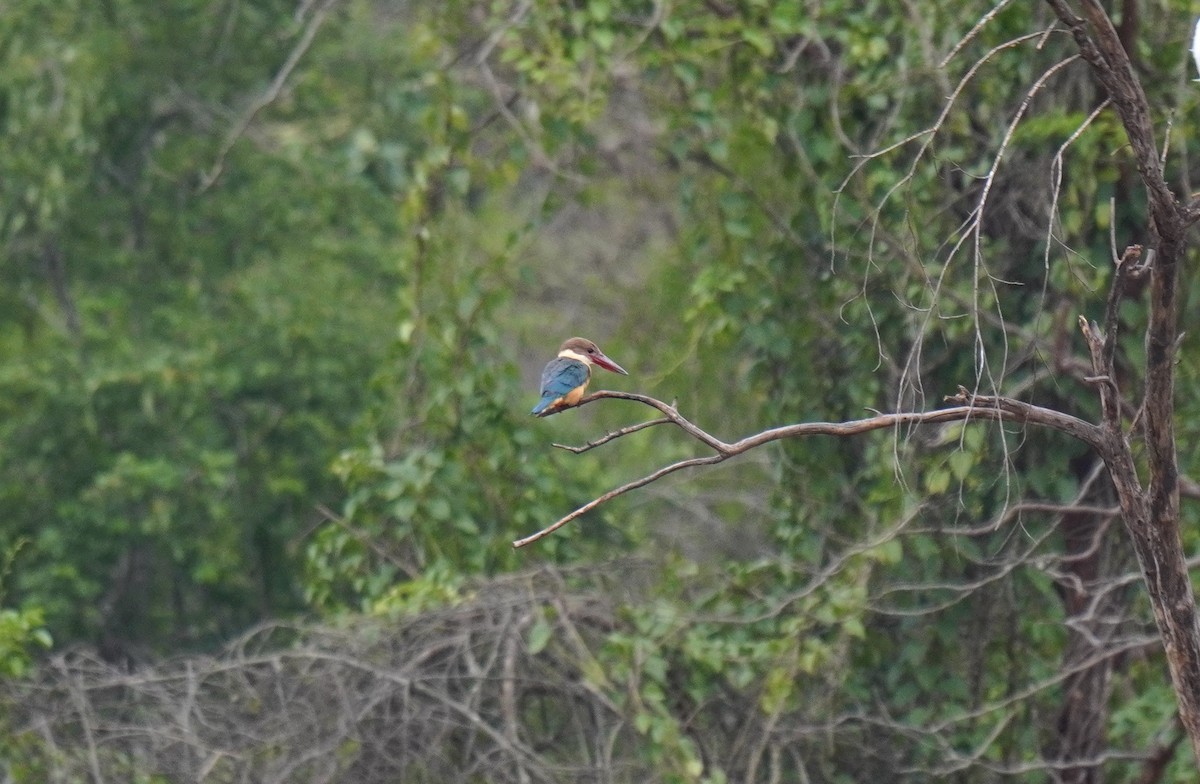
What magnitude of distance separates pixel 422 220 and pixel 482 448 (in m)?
0.82

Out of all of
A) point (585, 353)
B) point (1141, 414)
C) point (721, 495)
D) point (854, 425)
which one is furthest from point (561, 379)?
point (721, 495)

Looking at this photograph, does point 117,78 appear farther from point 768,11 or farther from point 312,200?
point 768,11

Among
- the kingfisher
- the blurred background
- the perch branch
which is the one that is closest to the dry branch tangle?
the perch branch

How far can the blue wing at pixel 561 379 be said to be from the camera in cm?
381

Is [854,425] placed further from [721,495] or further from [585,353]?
[721,495]

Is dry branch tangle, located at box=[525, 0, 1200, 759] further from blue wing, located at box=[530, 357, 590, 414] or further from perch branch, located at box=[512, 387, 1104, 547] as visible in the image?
blue wing, located at box=[530, 357, 590, 414]

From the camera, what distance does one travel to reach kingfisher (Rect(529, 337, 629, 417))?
3.80m

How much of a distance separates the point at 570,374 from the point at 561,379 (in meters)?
0.03

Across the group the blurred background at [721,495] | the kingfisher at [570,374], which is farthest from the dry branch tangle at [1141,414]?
the blurred background at [721,495]

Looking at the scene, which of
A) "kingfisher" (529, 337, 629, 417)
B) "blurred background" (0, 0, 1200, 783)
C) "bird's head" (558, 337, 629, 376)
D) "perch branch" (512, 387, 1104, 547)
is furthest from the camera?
"blurred background" (0, 0, 1200, 783)

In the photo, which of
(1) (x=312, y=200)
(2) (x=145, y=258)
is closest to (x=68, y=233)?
(2) (x=145, y=258)

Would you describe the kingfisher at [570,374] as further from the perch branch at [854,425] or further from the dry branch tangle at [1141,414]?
the perch branch at [854,425]

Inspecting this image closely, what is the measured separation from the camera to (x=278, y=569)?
841 centimetres

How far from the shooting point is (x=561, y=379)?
3861mm
